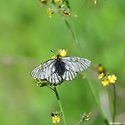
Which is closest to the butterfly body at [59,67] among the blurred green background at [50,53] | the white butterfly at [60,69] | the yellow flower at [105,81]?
the white butterfly at [60,69]

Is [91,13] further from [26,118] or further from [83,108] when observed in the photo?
[26,118]

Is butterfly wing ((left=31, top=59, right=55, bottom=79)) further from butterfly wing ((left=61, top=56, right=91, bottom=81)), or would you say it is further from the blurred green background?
the blurred green background

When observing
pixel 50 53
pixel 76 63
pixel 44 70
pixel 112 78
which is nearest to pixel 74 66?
pixel 76 63

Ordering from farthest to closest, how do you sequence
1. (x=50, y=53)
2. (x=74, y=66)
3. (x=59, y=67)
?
(x=50, y=53)
(x=59, y=67)
(x=74, y=66)

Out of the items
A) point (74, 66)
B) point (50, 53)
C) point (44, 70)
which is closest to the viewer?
→ point (44, 70)

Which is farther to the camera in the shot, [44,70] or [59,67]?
[59,67]

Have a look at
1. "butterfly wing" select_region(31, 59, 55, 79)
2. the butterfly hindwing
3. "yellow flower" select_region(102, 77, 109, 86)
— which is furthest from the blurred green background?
"butterfly wing" select_region(31, 59, 55, 79)

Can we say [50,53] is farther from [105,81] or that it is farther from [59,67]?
[105,81]

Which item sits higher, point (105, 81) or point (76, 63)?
point (76, 63)
